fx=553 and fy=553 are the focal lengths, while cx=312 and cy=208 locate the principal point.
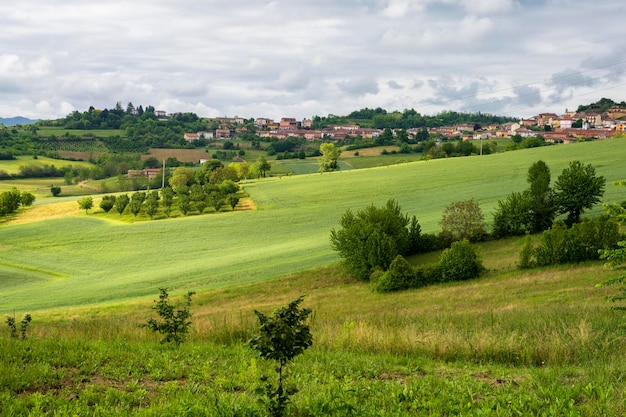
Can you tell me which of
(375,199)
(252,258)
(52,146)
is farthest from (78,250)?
(52,146)

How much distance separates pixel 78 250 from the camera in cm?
5784

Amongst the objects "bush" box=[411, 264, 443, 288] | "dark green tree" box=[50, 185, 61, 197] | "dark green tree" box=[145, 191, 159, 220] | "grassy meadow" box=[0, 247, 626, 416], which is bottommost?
"bush" box=[411, 264, 443, 288]

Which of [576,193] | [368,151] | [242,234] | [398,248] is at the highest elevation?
[368,151]

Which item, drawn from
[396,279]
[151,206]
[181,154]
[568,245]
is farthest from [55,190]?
[568,245]

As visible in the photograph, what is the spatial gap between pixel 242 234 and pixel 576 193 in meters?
33.5

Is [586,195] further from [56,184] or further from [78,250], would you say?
[56,184]

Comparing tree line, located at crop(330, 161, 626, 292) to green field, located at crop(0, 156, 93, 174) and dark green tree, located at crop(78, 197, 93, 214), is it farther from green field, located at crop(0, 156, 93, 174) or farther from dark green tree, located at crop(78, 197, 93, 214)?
green field, located at crop(0, 156, 93, 174)

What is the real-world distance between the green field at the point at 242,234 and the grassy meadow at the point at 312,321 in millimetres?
333

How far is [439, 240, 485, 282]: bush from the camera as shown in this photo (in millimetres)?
34875

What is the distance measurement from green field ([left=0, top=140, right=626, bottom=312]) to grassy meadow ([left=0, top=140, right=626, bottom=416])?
1.09ft

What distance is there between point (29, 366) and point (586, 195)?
45.1 m

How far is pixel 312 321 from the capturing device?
46.9 feet

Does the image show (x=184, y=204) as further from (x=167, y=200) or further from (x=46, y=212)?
(x=46, y=212)

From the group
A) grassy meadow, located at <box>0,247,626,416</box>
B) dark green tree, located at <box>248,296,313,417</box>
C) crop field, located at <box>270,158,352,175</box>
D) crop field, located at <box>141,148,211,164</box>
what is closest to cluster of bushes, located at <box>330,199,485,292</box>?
grassy meadow, located at <box>0,247,626,416</box>
